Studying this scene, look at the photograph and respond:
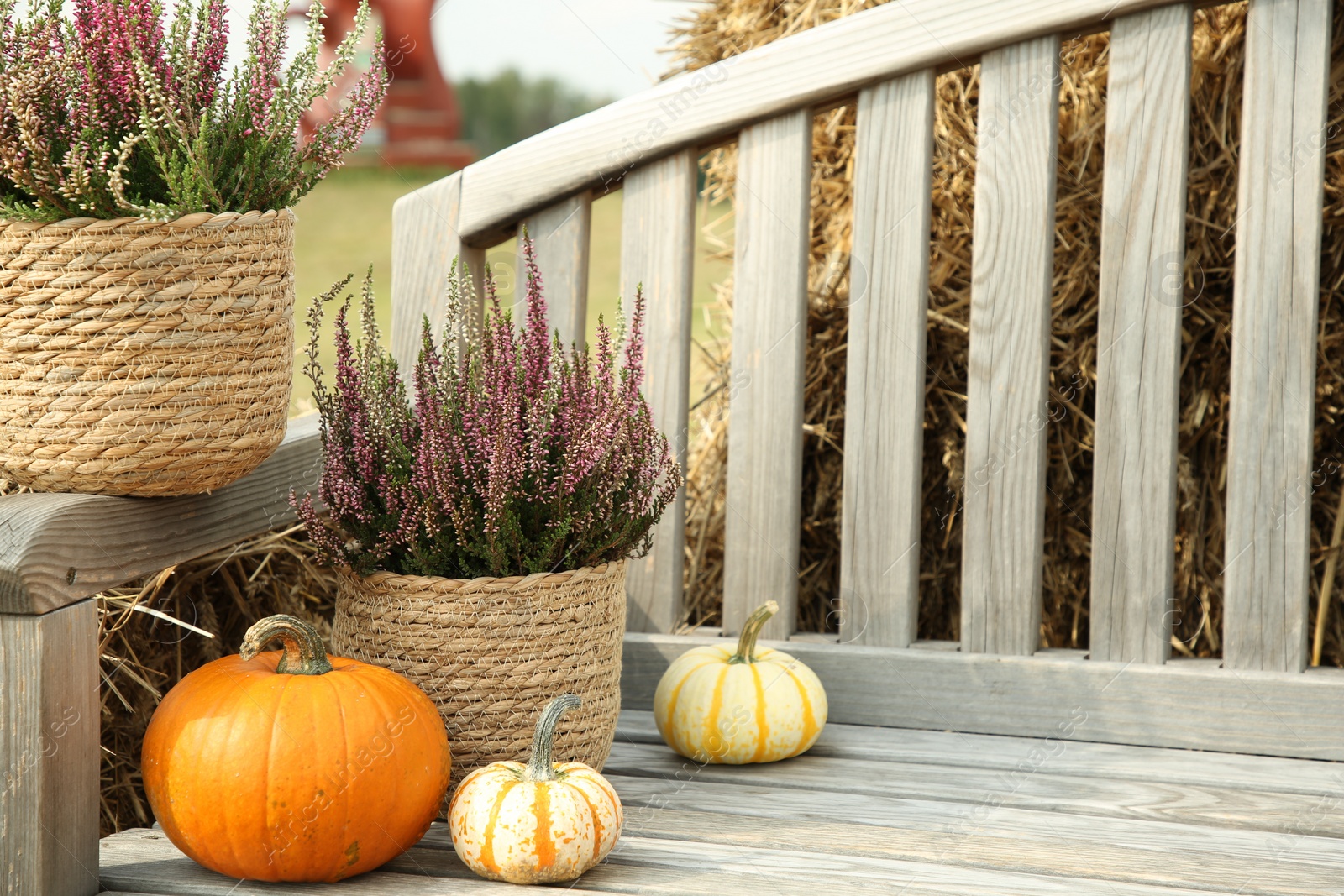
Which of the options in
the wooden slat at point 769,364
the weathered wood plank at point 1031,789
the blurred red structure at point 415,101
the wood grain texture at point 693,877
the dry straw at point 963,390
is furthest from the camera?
the blurred red structure at point 415,101

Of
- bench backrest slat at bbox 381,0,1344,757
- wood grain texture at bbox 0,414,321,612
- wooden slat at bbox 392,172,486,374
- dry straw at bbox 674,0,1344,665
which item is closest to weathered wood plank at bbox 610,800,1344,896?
bench backrest slat at bbox 381,0,1344,757

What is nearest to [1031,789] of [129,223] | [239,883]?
[239,883]

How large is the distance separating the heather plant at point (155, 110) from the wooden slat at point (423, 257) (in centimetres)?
56

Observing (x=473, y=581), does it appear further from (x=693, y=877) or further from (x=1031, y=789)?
(x=1031, y=789)

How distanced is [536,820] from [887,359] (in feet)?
2.92

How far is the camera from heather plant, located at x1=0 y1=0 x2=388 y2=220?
3.99 ft

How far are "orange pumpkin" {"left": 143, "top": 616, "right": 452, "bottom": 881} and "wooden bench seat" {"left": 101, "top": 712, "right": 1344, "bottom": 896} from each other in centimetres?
5

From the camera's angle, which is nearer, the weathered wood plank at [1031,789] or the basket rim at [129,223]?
the basket rim at [129,223]

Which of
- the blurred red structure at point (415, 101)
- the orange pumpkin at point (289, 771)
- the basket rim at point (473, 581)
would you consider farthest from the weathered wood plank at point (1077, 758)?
the blurred red structure at point (415, 101)

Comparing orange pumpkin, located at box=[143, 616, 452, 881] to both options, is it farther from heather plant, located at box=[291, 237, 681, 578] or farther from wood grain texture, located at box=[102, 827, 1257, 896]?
heather plant, located at box=[291, 237, 681, 578]

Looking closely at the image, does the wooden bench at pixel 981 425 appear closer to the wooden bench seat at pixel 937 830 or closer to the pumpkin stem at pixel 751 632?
the wooden bench seat at pixel 937 830

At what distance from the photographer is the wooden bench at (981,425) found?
64.6 inches

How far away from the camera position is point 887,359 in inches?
72.9

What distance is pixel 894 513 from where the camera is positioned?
1.86 m
